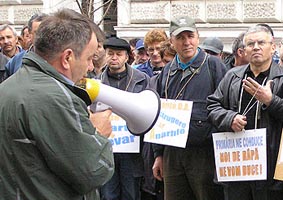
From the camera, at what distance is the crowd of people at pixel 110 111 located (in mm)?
2455

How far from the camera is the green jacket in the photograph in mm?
2428

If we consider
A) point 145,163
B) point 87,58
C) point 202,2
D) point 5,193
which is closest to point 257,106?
point 145,163

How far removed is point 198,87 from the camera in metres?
4.87

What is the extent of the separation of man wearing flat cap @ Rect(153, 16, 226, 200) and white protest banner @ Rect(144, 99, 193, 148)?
63 mm

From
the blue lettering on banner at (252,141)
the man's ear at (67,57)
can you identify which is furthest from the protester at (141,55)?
the man's ear at (67,57)

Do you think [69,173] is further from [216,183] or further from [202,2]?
[202,2]

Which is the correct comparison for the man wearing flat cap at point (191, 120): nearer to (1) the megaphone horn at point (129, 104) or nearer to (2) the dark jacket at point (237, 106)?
(2) the dark jacket at point (237, 106)

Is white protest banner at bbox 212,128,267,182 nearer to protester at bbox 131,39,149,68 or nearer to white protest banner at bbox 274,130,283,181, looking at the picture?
→ white protest banner at bbox 274,130,283,181

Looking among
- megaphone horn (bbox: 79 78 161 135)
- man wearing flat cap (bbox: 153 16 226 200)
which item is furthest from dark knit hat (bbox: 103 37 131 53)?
megaphone horn (bbox: 79 78 161 135)

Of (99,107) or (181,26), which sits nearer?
(99,107)

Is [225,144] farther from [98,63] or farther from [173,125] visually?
[98,63]

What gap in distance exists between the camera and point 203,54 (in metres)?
5.02

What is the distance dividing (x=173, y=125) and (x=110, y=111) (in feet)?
6.13

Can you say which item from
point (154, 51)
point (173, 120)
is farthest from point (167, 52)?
point (173, 120)
